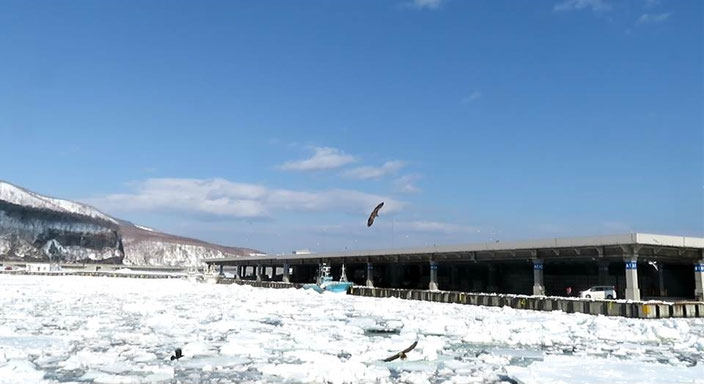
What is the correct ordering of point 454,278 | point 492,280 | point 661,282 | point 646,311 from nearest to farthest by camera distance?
point 646,311 → point 661,282 → point 492,280 → point 454,278

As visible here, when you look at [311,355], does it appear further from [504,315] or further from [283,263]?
[283,263]

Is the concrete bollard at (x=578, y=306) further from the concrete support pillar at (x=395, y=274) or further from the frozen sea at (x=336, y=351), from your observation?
the concrete support pillar at (x=395, y=274)

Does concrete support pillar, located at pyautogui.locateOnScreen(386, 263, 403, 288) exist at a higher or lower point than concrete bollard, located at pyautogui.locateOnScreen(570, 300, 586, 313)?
higher

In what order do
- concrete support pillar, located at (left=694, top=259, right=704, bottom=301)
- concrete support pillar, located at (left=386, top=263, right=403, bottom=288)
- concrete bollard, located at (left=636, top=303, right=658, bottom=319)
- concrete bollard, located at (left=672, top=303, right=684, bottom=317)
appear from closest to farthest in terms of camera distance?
concrete bollard, located at (left=636, top=303, right=658, bottom=319) < concrete bollard, located at (left=672, top=303, right=684, bottom=317) < concrete support pillar, located at (left=694, top=259, right=704, bottom=301) < concrete support pillar, located at (left=386, top=263, right=403, bottom=288)

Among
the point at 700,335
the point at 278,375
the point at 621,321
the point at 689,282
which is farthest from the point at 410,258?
the point at 278,375

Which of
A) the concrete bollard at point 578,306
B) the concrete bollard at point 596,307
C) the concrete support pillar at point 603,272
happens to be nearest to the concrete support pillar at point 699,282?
the concrete support pillar at point 603,272

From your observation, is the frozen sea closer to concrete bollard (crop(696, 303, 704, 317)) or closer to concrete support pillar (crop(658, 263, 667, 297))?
concrete bollard (crop(696, 303, 704, 317))

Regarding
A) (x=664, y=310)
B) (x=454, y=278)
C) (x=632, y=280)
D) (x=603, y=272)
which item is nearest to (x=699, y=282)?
(x=632, y=280)

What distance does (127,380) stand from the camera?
554 inches

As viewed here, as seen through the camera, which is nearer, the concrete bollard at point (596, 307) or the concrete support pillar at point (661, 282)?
the concrete bollard at point (596, 307)

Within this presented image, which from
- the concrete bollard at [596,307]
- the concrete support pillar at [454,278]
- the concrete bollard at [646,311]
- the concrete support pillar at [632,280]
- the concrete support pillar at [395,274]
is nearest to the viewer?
the concrete bollard at [646,311]

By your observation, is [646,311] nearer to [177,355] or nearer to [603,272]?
[603,272]

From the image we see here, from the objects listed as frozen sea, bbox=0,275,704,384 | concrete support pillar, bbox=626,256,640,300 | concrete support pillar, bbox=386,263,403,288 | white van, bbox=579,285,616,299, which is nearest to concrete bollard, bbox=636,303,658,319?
frozen sea, bbox=0,275,704,384

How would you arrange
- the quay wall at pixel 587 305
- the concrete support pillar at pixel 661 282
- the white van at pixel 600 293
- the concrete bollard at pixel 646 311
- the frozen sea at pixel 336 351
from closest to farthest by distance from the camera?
the frozen sea at pixel 336 351
the concrete bollard at pixel 646 311
the quay wall at pixel 587 305
the white van at pixel 600 293
the concrete support pillar at pixel 661 282
